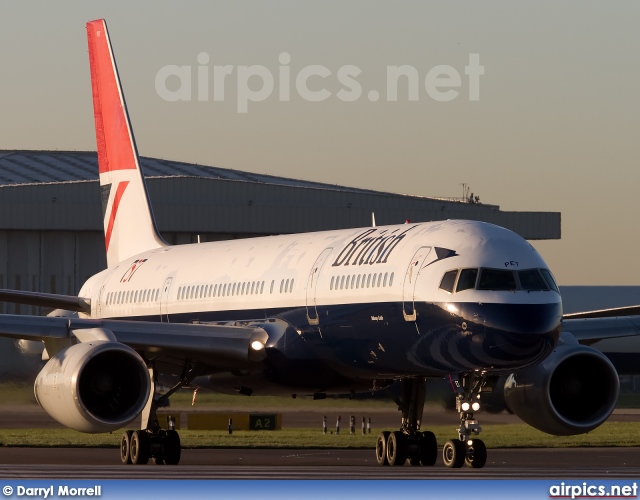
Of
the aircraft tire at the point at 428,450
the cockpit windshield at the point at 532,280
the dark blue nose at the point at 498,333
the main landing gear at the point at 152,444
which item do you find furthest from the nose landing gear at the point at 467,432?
the main landing gear at the point at 152,444

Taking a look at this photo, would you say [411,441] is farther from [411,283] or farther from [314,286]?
[411,283]

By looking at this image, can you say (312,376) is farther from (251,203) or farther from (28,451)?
(251,203)

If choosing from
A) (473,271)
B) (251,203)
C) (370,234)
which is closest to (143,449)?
(370,234)

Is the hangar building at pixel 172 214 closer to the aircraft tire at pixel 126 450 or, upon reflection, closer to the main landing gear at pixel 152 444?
the aircraft tire at pixel 126 450

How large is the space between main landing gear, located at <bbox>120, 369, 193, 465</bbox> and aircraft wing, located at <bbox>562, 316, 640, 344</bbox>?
340 inches

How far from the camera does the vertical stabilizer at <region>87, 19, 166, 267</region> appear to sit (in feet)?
135

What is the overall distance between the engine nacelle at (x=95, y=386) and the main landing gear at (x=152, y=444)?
3011 mm

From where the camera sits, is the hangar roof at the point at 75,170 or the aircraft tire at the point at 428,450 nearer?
the aircraft tire at the point at 428,450

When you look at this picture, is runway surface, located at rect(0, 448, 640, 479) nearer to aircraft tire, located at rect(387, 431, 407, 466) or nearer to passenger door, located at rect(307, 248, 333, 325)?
aircraft tire, located at rect(387, 431, 407, 466)

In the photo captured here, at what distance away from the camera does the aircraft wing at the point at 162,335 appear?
28.9 metres

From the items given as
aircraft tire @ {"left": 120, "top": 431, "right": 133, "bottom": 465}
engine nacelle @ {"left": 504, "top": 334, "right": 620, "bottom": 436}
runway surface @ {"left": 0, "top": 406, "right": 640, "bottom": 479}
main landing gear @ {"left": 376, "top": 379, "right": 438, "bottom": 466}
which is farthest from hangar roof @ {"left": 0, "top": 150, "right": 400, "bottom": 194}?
engine nacelle @ {"left": 504, "top": 334, "right": 620, "bottom": 436}

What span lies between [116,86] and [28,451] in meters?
11.6

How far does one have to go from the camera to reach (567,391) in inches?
1155

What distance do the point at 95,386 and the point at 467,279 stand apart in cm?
746
